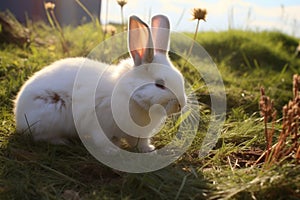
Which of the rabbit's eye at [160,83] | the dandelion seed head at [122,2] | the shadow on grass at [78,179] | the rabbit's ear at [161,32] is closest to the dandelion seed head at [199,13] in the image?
the rabbit's ear at [161,32]

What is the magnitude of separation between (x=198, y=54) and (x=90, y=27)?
5.38ft

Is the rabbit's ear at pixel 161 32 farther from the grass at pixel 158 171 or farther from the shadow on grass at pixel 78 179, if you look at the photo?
the shadow on grass at pixel 78 179

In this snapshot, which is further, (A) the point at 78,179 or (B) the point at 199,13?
(B) the point at 199,13

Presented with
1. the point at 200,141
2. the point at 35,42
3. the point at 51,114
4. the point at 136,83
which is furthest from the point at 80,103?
the point at 35,42

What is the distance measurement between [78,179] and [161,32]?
1.11m

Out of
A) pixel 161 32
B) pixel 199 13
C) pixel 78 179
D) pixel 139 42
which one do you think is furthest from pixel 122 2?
pixel 78 179

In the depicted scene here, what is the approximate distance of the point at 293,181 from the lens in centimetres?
200

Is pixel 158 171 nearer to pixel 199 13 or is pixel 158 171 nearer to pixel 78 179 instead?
pixel 78 179

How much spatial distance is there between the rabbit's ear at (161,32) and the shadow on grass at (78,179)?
2.63 feet

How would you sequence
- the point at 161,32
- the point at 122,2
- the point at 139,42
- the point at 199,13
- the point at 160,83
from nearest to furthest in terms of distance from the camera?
1. the point at 160,83
2. the point at 139,42
3. the point at 161,32
4. the point at 199,13
5. the point at 122,2

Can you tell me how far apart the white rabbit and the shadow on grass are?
0.62ft

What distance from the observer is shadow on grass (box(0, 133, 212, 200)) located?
209 centimetres

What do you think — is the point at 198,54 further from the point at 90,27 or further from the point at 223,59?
the point at 90,27

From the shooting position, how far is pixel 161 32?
286 centimetres
